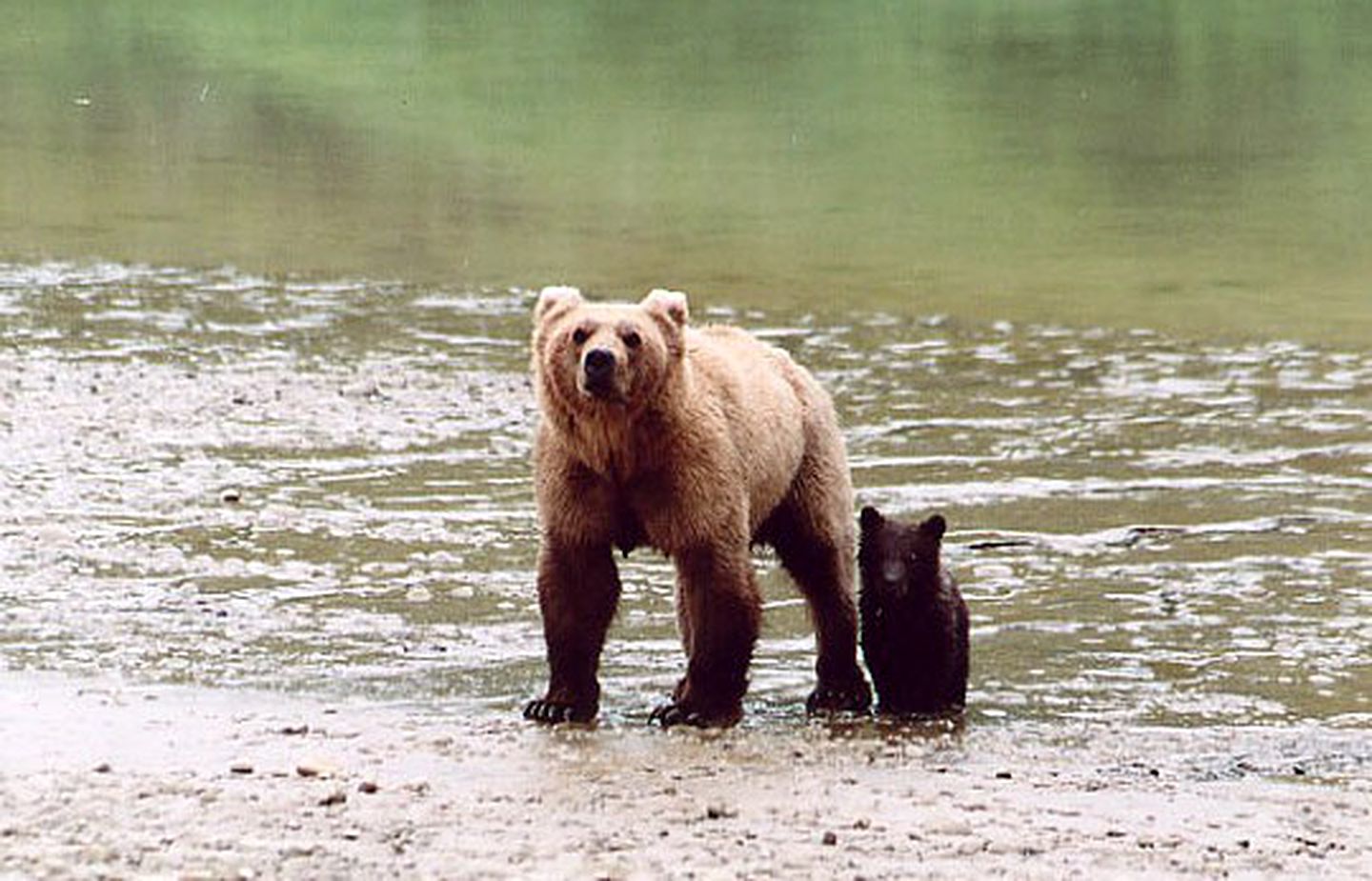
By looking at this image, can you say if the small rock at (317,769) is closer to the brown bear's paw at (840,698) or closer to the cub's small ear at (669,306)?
the cub's small ear at (669,306)

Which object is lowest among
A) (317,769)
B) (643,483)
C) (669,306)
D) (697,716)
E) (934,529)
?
(697,716)

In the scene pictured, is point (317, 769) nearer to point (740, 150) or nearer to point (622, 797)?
point (622, 797)

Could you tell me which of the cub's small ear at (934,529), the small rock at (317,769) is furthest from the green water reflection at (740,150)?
the small rock at (317,769)

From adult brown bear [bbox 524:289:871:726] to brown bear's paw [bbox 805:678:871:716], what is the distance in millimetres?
443

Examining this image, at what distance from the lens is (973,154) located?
23.7m

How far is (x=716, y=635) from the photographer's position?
8117 mm

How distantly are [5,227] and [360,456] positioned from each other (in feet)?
24.0

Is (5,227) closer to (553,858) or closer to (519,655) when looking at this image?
(519,655)

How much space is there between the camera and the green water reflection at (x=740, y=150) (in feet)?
58.9

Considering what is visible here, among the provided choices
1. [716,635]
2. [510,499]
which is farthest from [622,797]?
[510,499]

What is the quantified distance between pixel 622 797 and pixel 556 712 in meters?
1.07

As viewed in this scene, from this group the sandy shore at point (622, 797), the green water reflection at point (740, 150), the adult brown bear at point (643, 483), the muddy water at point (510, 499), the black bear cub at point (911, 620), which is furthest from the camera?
the green water reflection at point (740, 150)

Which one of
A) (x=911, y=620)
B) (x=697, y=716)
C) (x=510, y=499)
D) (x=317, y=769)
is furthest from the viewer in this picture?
(x=510, y=499)

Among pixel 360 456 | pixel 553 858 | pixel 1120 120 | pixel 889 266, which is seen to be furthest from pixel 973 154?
pixel 553 858
